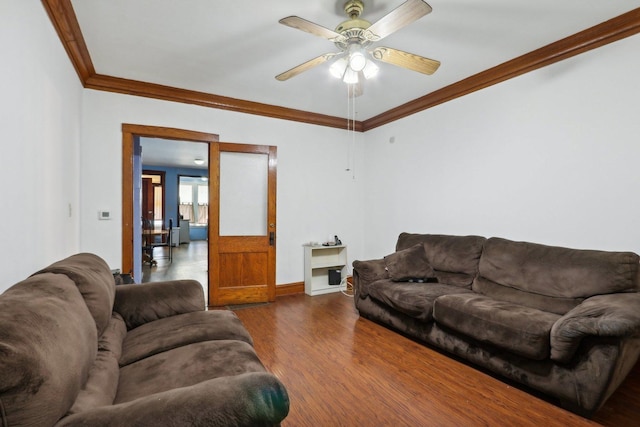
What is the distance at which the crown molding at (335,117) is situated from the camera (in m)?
2.41

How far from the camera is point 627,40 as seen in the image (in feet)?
8.05

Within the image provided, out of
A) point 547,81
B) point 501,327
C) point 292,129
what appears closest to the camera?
point 501,327

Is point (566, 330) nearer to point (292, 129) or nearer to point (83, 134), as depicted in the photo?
point (292, 129)

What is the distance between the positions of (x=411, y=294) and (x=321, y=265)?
1.98 meters

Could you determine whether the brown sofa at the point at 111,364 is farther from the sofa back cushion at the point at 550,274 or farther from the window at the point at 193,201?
the window at the point at 193,201

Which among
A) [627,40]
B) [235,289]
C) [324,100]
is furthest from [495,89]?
[235,289]

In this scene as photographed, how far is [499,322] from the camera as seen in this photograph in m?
2.25

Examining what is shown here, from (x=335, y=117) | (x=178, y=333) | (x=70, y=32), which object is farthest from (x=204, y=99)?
(x=178, y=333)

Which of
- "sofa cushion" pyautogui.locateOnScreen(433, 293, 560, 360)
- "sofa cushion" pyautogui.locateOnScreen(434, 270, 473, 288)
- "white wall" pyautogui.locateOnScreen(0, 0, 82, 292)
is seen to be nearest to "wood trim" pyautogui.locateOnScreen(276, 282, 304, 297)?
"sofa cushion" pyautogui.locateOnScreen(434, 270, 473, 288)

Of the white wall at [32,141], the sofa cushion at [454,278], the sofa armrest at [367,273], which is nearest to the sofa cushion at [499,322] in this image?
the sofa cushion at [454,278]

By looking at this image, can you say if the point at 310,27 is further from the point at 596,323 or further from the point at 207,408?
the point at 596,323

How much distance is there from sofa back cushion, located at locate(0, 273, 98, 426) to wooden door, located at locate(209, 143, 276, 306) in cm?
285

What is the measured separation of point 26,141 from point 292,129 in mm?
3227

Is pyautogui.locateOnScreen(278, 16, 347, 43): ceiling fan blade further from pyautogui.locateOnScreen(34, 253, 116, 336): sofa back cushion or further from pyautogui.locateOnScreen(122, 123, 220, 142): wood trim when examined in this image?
pyautogui.locateOnScreen(122, 123, 220, 142): wood trim
